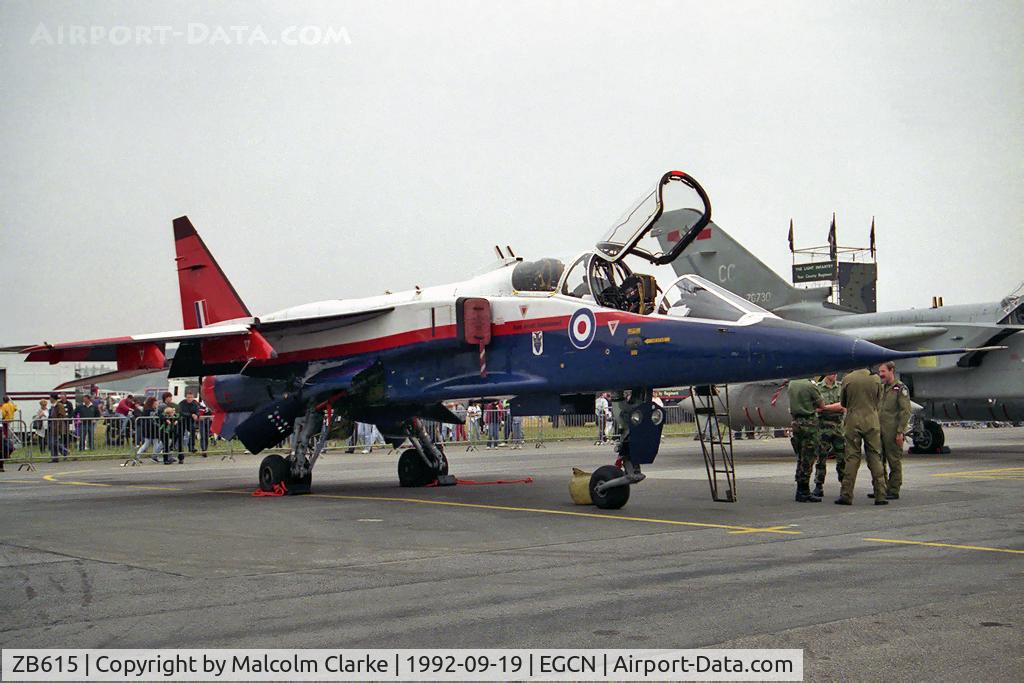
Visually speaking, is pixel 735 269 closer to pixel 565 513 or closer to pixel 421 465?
pixel 421 465

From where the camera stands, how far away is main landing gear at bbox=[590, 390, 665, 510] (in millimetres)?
11383

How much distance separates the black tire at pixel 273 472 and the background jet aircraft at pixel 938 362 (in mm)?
11024

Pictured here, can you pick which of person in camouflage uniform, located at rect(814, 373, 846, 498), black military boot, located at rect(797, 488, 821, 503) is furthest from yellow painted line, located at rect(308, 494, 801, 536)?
person in camouflage uniform, located at rect(814, 373, 846, 498)

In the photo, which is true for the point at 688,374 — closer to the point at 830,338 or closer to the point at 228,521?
the point at 830,338

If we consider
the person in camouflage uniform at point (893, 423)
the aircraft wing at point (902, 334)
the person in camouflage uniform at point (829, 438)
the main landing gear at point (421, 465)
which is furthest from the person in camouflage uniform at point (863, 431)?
the aircraft wing at point (902, 334)

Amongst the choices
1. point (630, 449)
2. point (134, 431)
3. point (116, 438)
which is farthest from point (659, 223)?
point (116, 438)

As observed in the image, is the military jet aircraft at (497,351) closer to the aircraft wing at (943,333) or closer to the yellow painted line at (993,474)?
the yellow painted line at (993,474)

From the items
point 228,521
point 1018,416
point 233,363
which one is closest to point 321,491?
point 233,363

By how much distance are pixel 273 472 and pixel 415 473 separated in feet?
7.21

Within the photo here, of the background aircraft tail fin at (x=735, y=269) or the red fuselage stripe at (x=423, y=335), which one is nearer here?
the red fuselage stripe at (x=423, y=335)

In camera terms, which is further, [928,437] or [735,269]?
[735,269]

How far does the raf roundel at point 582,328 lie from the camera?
1198 cm

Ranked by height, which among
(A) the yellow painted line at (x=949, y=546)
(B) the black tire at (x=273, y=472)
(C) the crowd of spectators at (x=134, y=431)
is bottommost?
(A) the yellow painted line at (x=949, y=546)

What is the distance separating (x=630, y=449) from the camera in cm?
1142
